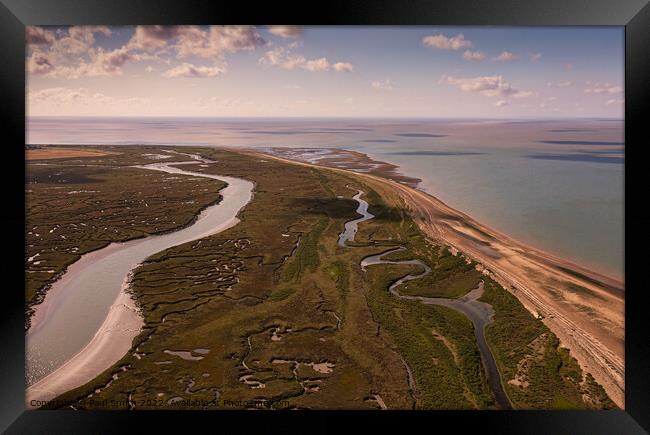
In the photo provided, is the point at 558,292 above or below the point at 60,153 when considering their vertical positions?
below

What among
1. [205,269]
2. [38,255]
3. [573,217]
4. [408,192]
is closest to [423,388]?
[205,269]

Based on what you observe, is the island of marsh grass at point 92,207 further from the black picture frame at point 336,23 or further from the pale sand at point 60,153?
the pale sand at point 60,153

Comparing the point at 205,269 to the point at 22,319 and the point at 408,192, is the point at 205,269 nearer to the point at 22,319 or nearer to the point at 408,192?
the point at 22,319

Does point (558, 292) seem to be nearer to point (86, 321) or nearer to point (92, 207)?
point (86, 321)

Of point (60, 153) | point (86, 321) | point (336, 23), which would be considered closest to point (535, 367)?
point (336, 23)

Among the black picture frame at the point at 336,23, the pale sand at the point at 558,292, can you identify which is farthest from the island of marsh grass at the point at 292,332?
the black picture frame at the point at 336,23

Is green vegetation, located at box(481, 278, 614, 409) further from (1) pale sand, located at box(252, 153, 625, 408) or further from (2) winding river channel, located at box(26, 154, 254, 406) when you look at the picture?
(2) winding river channel, located at box(26, 154, 254, 406)
